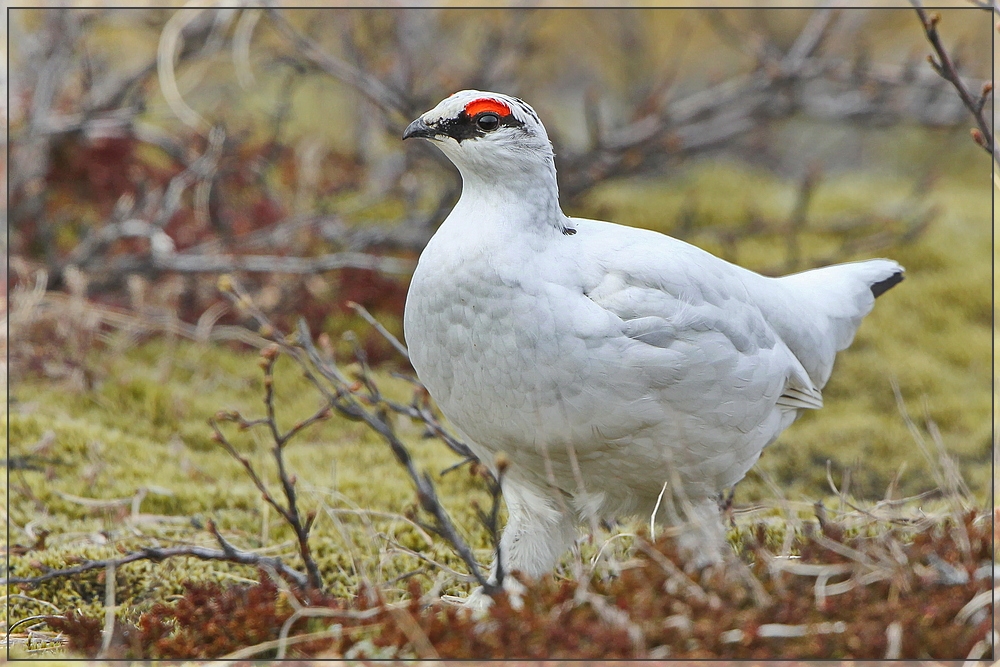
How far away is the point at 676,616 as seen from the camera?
1993 mm

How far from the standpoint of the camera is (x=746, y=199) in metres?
6.92

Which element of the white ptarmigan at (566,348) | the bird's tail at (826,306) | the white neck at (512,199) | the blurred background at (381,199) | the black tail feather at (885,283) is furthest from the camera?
the blurred background at (381,199)

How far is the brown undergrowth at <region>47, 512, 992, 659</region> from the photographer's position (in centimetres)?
196

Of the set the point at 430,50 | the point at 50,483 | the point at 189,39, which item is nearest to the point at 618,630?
the point at 50,483

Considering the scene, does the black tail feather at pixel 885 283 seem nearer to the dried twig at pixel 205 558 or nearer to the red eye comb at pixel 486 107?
the red eye comb at pixel 486 107

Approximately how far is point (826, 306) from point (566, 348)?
142 centimetres

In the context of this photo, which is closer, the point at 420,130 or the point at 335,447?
the point at 420,130

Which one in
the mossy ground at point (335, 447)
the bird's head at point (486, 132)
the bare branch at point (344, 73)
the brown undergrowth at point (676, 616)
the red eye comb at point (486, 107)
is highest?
the bare branch at point (344, 73)

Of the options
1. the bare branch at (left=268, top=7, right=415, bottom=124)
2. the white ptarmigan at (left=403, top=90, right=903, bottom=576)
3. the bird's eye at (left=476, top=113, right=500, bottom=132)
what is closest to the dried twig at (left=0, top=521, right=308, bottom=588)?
the white ptarmigan at (left=403, top=90, right=903, bottom=576)

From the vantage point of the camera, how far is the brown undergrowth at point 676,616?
6.44 ft

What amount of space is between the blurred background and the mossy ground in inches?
1.1

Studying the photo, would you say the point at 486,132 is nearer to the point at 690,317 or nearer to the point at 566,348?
the point at 566,348

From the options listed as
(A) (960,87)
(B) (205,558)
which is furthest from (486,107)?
(B) (205,558)

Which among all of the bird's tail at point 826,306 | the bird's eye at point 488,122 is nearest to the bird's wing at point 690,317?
the bird's tail at point 826,306
